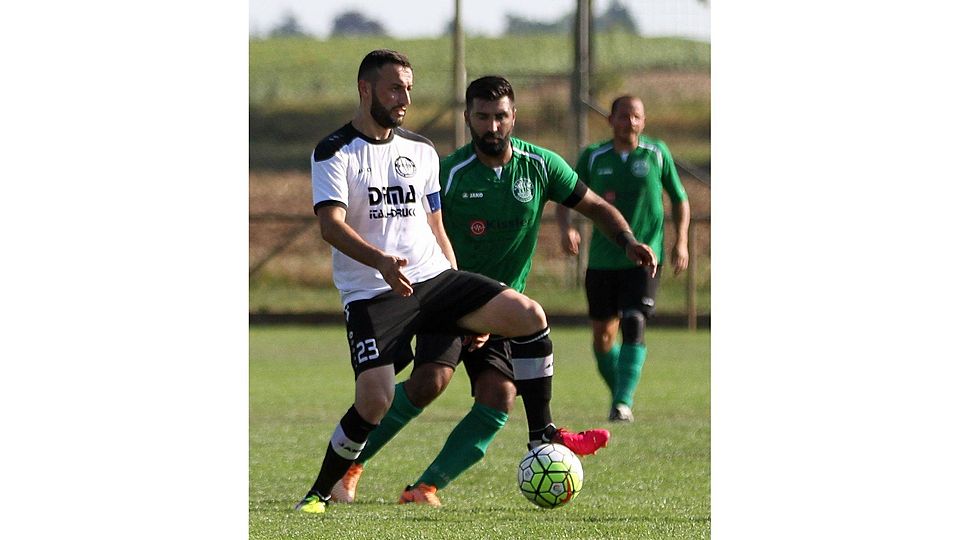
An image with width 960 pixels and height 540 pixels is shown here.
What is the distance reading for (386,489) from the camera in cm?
671

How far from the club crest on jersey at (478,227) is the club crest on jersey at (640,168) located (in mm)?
3502

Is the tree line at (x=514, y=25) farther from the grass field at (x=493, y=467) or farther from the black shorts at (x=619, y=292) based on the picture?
the black shorts at (x=619, y=292)

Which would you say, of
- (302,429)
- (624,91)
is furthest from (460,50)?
(302,429)

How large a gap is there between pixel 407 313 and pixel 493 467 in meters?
1.79

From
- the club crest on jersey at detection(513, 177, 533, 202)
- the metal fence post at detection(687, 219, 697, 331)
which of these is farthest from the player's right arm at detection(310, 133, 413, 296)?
the metal fence post at detection(687, 219, 697, 331)

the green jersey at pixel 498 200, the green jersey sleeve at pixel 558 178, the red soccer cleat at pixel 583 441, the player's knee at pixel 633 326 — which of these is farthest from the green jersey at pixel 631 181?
the red soccer cleat at pixel 583 441

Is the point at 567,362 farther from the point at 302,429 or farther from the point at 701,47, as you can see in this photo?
the point at 701,47

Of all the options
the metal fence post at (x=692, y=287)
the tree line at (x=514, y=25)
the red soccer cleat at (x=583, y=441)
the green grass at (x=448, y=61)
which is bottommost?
the metal fence post at (x=692, y=287)

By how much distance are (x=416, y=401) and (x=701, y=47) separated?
48.2ft

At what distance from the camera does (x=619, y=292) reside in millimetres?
9742

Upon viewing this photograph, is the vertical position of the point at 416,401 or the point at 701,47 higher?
the point at 701,47

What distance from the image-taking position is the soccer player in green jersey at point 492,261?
615 centimetres

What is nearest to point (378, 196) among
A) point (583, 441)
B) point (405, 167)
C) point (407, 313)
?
point (405, 167)
